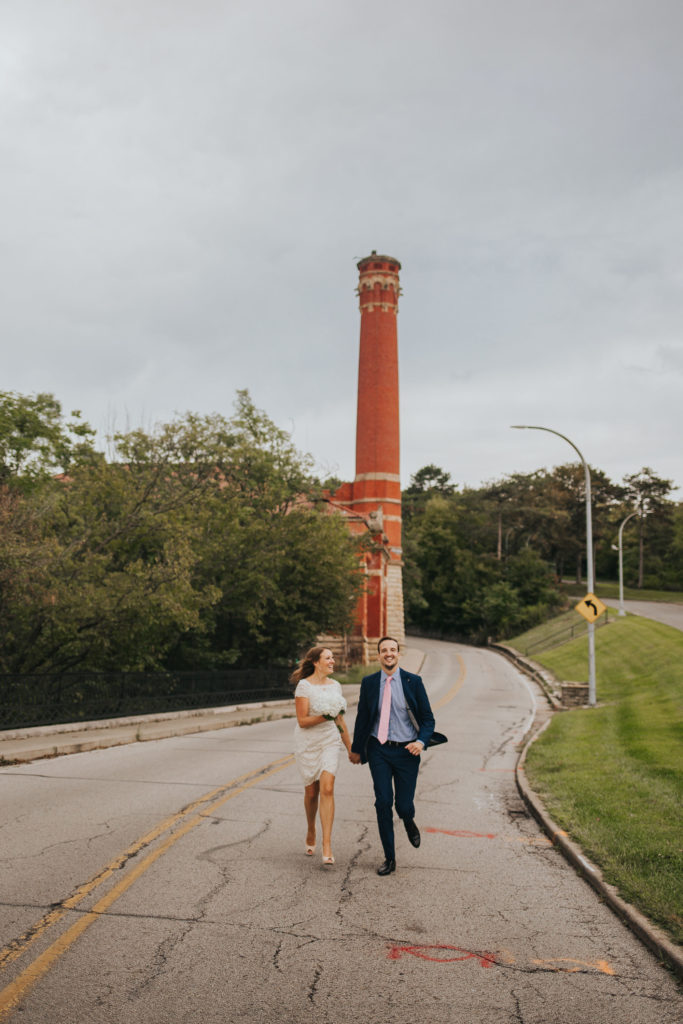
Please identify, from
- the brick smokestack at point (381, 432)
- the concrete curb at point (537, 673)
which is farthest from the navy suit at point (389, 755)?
the brick smokestack at point (381, 432)

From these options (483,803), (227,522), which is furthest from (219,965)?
(227,522)

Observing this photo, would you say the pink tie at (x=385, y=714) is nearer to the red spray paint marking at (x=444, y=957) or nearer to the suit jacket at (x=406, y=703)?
the suit jacket at (x=406, y=703)

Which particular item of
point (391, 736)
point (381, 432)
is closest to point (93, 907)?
point (391, 736)

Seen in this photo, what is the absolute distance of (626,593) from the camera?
86375 millimetres

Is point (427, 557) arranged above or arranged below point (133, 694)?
above

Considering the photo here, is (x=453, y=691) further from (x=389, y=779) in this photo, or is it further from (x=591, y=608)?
(x=389, y=779)

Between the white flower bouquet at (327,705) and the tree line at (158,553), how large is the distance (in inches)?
359

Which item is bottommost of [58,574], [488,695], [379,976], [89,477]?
[488,695]

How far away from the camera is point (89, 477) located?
22406 mm

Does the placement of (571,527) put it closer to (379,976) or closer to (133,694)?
(133,694)

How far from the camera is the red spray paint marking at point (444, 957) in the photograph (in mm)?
5047

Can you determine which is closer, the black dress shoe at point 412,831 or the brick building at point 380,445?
the black dress shoe at point 412,831

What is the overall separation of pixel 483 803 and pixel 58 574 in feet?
35.0

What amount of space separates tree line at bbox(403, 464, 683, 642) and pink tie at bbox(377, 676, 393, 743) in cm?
7069
